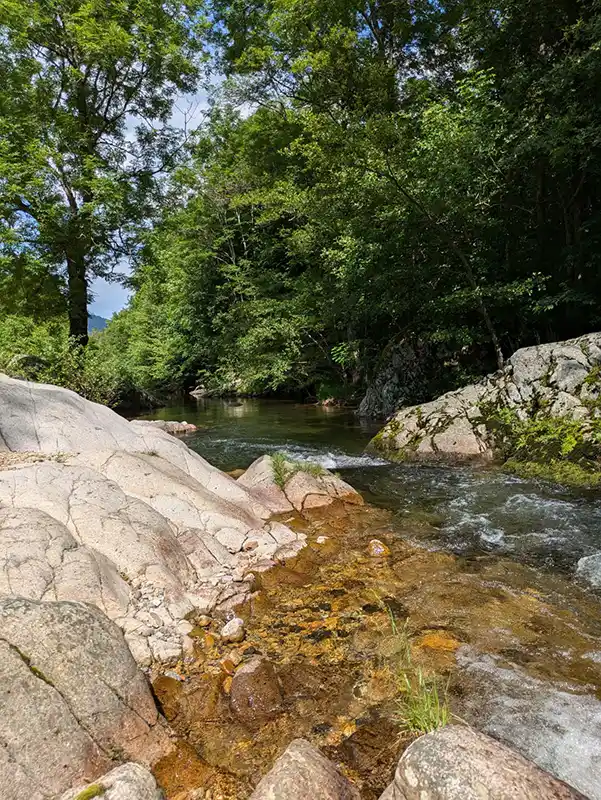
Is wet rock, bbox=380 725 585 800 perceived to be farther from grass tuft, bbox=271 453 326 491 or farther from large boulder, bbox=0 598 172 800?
grass tuft, bbox=271 453 326 491

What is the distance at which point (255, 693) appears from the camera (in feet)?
11.9

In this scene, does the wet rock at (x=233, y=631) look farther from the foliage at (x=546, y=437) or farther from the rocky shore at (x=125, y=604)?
the foliage at (x=546, y=437)

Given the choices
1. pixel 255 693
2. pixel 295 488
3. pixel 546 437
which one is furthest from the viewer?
pixel 546 437

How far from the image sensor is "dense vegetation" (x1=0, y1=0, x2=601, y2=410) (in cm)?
1336

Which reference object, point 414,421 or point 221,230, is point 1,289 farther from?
point 414,421

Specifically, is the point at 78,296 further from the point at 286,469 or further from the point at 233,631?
the point at 233,631

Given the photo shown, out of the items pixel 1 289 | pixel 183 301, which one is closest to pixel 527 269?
pixel 1 289

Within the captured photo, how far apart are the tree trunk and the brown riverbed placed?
54.7 feet

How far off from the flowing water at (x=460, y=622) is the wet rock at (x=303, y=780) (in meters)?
0.28

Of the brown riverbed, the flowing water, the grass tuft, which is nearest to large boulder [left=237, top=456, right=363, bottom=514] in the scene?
the grass tuft

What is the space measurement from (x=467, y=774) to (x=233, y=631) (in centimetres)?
255

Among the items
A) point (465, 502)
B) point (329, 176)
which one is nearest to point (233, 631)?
point (465, 502)

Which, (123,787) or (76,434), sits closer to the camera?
(123,787)

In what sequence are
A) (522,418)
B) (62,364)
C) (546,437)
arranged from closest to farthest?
(546,437) → (522,418) → (62,364)
